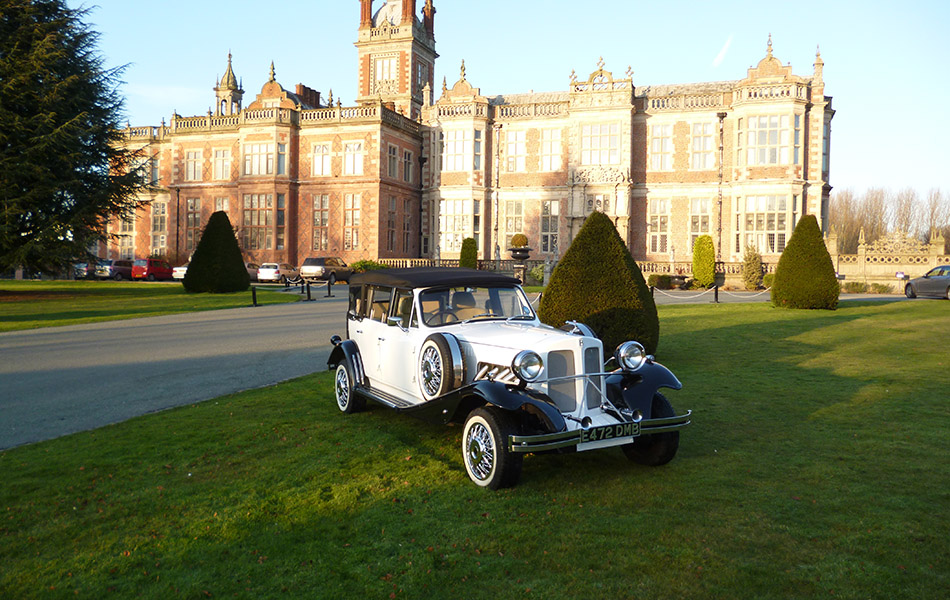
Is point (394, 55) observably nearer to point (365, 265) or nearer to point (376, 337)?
point (365, 265)

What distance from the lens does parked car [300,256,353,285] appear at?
3594 cm

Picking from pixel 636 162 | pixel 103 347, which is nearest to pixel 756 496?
pixel 103 347

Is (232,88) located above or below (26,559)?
above

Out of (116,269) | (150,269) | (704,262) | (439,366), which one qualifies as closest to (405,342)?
(439,366)

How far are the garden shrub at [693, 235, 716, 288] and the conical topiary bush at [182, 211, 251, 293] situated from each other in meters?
22.8

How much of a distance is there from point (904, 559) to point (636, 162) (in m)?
37.1

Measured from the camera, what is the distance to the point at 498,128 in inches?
1620

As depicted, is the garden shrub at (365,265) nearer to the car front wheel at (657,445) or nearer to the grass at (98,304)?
the grass at (98,304)

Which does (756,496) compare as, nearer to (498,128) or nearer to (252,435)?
(252,435)

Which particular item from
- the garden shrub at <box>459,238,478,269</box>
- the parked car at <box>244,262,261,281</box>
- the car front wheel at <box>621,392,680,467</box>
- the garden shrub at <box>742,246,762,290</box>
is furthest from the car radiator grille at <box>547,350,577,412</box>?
the parked car at <box>244,262,261,281</box>

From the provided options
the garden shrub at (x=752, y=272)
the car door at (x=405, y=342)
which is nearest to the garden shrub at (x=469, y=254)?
the garden shrub at (x=752, y=272)

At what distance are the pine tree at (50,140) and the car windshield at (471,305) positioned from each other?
2299 cm

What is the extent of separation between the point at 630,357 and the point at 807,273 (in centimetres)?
1691

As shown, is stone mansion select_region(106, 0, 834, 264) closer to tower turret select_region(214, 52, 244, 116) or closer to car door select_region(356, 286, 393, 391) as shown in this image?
tower turret select_region(214, 52, 244, 116)
